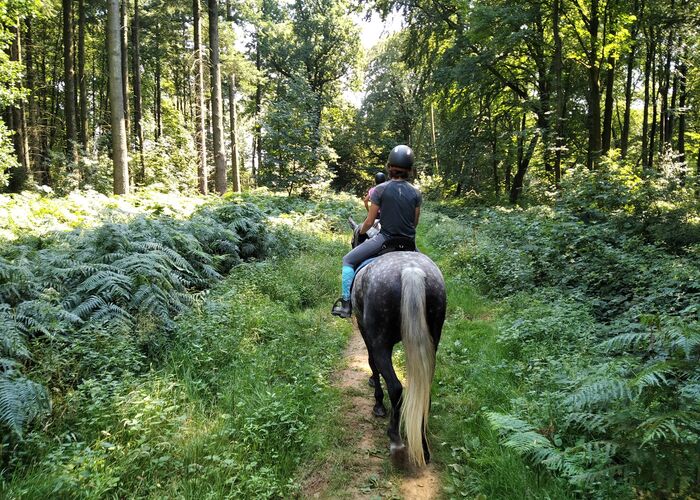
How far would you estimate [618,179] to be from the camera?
37.2ft

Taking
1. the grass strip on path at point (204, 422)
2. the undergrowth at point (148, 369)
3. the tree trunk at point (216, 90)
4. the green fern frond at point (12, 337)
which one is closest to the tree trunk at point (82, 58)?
the tree trunk at point (216, 90)

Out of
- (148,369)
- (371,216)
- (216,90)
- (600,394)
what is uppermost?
(216,90)

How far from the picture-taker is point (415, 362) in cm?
367

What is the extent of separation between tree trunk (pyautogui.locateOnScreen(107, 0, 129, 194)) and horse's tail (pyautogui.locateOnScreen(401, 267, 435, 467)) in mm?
11177

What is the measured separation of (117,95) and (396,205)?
410 inches

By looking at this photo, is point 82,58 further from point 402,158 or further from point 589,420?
point 589,420

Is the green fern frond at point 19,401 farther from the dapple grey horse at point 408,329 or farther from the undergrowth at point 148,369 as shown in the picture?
the dapple grey horse at point 408,329

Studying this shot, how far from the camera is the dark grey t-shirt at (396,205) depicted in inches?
186

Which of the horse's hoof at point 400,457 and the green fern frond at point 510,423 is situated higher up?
the green fern frond at point 510,423

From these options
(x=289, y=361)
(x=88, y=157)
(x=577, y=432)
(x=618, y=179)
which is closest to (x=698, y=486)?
(x=577, y=432)

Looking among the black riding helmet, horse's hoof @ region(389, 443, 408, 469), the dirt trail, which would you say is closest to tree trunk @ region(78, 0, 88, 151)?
the black riding helmet

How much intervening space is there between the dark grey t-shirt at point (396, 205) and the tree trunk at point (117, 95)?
32.9ft

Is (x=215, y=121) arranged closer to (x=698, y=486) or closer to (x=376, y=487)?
(x=376, y=487)

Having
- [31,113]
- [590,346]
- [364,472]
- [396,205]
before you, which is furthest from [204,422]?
[31,113]
